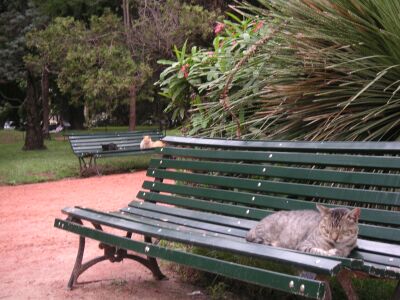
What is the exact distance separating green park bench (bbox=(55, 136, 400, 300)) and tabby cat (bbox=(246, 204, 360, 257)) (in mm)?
103

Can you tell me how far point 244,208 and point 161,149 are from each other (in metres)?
1.28

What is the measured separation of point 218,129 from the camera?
5844mm

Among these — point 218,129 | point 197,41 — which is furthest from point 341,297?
point 197,41

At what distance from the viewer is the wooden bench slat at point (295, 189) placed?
3366mm

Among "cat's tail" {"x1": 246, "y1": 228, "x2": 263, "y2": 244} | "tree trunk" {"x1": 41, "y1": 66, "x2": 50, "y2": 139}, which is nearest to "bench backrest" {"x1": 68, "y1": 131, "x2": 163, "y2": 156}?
"tree trunk" {"x1": 41, "y1": 66, "x2": 50, "y2": 139}

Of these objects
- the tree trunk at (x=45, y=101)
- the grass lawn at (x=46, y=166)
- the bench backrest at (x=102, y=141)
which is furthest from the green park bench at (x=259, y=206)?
the tree trunk at (x=45, y=101)

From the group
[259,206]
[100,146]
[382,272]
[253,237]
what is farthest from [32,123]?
[382,272]

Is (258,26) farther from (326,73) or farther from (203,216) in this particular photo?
(203,216)

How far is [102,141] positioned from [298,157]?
1096 cm

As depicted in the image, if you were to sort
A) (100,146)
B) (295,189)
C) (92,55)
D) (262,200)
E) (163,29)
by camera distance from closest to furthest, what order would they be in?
(295,189)
(262,200)
(100,146)
(163,29)
(92,55)

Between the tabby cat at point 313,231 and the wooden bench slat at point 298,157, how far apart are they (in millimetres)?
440

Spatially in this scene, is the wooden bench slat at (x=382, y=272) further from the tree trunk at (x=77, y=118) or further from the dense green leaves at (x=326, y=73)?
the tree trunk at (x=77, y=118)

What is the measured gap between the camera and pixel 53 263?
18.2 feet

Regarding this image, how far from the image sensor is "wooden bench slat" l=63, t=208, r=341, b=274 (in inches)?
104
